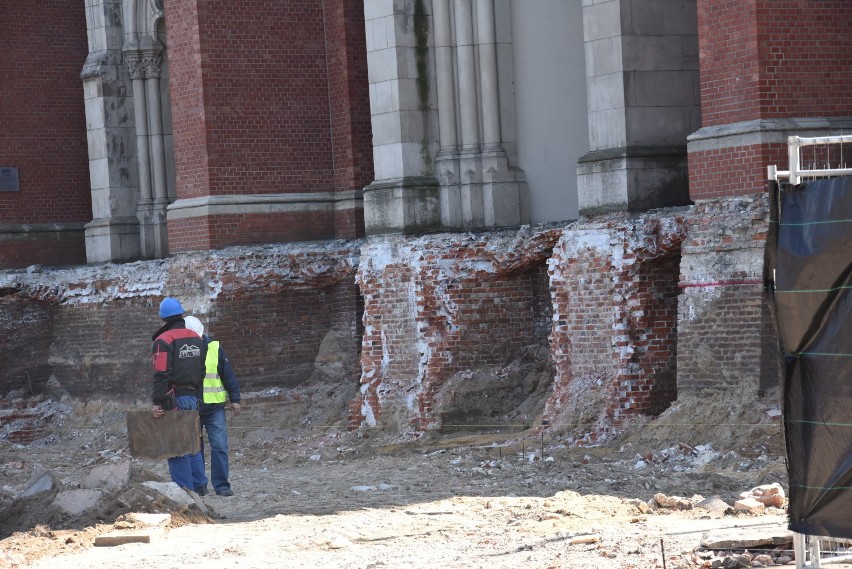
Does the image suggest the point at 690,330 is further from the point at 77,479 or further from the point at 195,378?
the point at 77,479

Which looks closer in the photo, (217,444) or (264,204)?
(217,444)

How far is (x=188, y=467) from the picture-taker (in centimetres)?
1215

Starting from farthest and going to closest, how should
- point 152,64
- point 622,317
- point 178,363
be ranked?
point 152,64 → point 622,317 → point 178,363

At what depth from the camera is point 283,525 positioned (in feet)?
34.9

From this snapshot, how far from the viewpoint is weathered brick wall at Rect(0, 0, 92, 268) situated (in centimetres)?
2217

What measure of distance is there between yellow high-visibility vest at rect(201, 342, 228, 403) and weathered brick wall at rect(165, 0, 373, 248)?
590 cm

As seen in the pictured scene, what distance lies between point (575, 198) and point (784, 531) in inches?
329

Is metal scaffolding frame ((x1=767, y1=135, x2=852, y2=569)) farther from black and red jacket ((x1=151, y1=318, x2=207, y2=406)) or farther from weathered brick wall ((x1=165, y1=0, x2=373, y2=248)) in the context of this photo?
weathered brick wall ((x1=165, y1=0, x2=373, y2=248))

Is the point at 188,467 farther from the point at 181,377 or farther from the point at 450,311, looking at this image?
the point at 450,311

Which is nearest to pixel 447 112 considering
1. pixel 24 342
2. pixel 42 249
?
pixel 24 342

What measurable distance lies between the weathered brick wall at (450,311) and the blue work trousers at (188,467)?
407 centimetres

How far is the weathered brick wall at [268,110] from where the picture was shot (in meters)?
18.2

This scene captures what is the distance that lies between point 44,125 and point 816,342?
56.6ft

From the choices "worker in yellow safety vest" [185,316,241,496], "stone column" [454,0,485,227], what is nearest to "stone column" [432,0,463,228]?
"stone column" [454,0,485,227]
